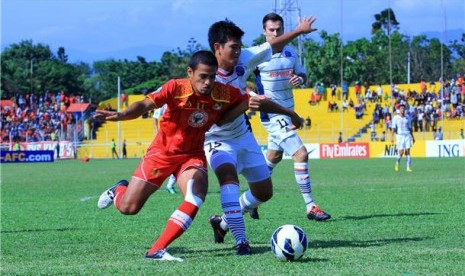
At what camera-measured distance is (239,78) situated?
9.11 m

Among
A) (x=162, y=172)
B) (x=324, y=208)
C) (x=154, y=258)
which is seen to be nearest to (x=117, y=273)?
(x=154, y=258)

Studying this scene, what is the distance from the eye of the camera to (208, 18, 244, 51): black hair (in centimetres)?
867

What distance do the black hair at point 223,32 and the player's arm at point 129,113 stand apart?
1230mm

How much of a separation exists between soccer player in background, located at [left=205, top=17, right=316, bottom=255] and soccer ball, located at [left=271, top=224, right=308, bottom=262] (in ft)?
2.02

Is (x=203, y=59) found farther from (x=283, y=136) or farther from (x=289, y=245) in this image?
(x=283, y=136)

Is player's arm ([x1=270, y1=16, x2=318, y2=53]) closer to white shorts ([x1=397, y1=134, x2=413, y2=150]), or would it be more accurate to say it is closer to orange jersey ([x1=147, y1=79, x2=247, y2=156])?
orange jersey ([x1=147, y1=79, x2=247, y2=156])

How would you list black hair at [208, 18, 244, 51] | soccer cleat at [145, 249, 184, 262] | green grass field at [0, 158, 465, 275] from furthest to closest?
black hair at [208, 18, 244, 51], soccer cleat at [145, 249, 184, 262], green grass field at [0, 158, 465, 275]

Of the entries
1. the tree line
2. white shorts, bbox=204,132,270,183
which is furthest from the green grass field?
the tree line

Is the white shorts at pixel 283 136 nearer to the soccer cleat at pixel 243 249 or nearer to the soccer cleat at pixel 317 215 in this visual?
the soccer cleat at pixel 317 215

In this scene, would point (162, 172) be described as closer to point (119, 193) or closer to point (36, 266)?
point (119, 193)

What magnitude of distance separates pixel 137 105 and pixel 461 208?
715 centimetres

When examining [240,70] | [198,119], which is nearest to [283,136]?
[240,70]

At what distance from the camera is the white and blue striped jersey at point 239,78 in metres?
8.99

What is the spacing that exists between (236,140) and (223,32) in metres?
1.25
